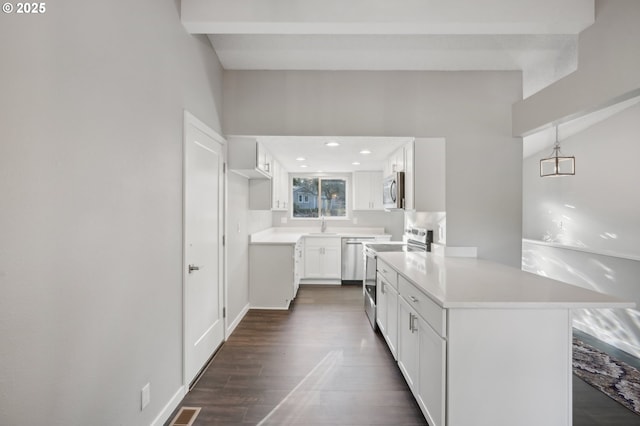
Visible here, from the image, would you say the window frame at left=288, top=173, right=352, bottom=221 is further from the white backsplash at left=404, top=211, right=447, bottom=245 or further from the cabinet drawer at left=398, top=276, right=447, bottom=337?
the cabinet drawer at left=398, top=276, right=447, bottom=337

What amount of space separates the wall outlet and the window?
4327 mm

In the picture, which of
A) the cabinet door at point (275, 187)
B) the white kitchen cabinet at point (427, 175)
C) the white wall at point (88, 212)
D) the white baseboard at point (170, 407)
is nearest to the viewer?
the white wall at point (88, 212)

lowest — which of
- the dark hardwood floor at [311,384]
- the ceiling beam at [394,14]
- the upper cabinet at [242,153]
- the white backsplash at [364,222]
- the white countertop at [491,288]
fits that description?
the dark hardwood floor at [311,384]

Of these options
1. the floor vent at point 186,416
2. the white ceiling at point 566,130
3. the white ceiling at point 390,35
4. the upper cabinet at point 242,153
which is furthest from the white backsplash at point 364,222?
the floor vent at point 186,416

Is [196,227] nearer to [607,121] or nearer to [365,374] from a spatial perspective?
[365,374]

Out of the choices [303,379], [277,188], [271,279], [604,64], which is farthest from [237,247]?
[604,64]

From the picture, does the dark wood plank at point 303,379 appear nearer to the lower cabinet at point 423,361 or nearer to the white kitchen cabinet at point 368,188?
the lower cabinet at point 423,361

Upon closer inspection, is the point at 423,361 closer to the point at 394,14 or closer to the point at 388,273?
the point at 388,273

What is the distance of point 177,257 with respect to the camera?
6.18 ft

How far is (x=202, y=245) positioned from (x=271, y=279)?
1.53 meters

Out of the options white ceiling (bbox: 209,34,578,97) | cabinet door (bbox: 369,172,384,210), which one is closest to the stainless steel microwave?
Result: white ceiling (bbox: 209,34,578,97)

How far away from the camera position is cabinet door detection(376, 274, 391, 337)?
2657mm

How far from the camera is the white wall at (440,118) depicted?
2.81m

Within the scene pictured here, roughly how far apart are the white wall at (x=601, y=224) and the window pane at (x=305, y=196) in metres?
3.78
